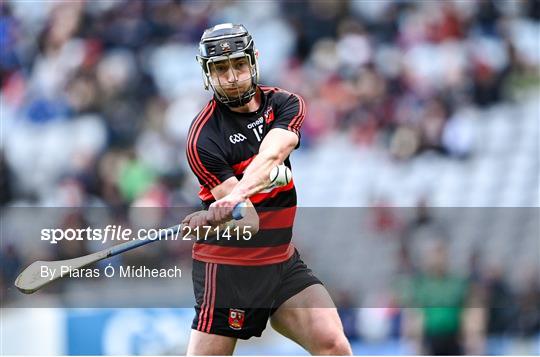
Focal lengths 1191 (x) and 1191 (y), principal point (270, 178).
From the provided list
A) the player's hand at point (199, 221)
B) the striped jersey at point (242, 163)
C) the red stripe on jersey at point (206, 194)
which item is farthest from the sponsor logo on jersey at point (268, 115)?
the player's hand at point (199, 221)

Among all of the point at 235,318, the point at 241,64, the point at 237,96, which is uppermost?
the point at 241,64

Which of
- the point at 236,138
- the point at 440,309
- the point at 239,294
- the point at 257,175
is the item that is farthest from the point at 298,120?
the point at 440,309

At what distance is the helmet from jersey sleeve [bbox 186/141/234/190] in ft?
0.75

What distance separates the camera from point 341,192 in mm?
11180

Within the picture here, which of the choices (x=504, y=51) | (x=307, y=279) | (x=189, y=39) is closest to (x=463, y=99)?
(x=504, y=51)

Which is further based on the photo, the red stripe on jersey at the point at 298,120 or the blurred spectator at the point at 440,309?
the blurred spectator at the point at 440,309

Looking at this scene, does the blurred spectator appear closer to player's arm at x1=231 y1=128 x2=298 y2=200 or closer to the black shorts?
the black shorts

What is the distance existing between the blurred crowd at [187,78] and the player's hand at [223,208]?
17.1 feet

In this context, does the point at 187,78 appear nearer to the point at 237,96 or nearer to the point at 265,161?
the point at 237,96

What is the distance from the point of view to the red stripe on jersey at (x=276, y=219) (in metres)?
5.49

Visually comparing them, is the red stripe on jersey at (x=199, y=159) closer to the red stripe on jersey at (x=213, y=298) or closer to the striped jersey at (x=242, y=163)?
the striped jersey at (x=242, y=163)

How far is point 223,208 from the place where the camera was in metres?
5.22

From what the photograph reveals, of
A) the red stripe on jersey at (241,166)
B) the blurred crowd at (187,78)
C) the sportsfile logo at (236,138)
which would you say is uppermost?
the sportsfile logo at (236,138)

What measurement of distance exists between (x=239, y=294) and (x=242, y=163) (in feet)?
1.96
